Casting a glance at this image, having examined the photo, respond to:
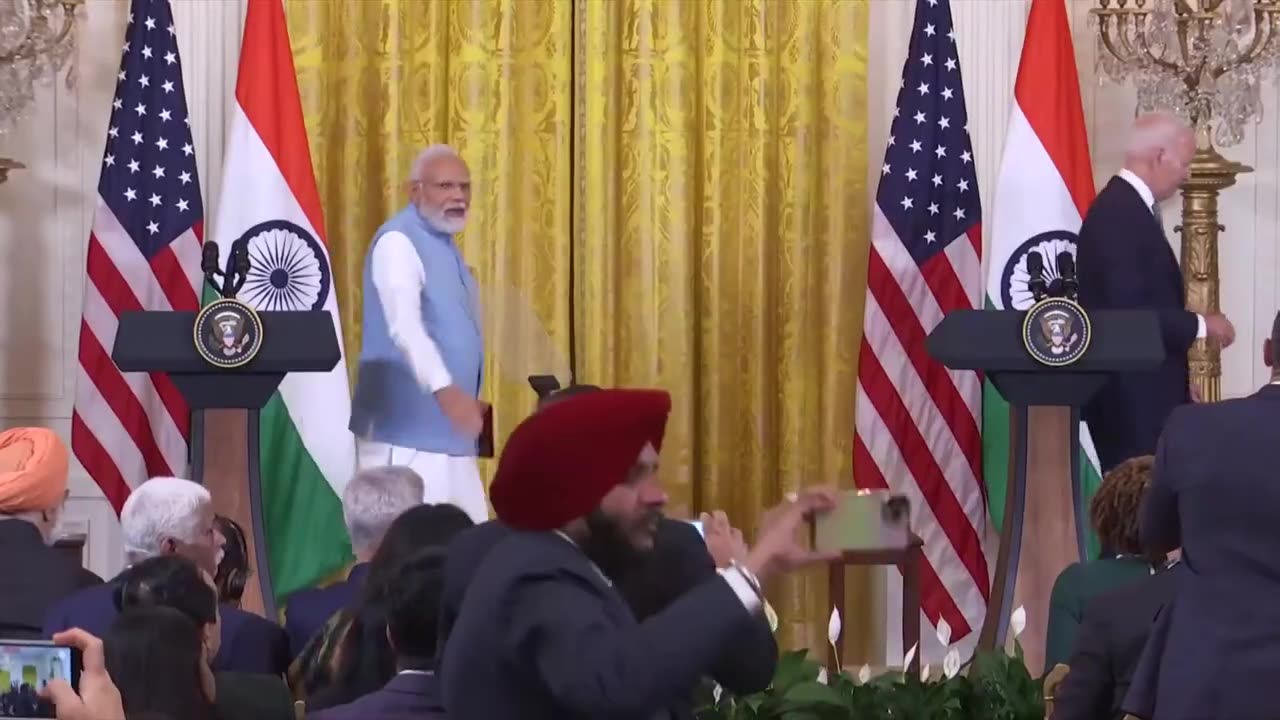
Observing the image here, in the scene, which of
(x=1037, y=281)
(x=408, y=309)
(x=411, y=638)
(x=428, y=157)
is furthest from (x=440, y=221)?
(x=411, y=638)

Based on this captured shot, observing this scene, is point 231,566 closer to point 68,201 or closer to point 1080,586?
point 1080,586

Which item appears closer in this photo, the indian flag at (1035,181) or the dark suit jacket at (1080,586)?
the dark suit jacket at (1080,586)

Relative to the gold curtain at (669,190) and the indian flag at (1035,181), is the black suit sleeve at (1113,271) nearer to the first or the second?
the indian flag at (1035,181)

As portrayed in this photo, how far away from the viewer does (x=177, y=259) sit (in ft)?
24.5

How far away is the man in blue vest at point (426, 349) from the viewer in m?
6.41

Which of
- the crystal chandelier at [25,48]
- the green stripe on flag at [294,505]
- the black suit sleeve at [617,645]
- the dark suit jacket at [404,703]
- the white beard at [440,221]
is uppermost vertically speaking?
the crystal chandelier at [25,48]

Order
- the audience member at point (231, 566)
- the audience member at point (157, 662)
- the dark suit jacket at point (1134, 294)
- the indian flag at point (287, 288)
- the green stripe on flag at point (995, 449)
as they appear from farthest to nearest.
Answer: the green stripe on flag at point (995, 449) → the indian flag at point (287, 288) → the dark suit jacket at point (1134, 294) → the audience member at point (231, 566) → the audience member at point (157, 662)

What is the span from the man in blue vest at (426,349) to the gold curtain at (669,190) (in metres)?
1.29

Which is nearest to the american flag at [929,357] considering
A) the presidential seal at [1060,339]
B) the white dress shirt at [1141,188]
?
the white dress shirt at [1141,188]

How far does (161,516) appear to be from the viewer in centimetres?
409

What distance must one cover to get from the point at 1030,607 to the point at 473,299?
2031 mm

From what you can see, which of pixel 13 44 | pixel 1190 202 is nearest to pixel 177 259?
pixel 13 44

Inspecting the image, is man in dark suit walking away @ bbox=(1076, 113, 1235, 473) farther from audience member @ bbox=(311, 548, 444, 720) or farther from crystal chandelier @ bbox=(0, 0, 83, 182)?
audience member @ bbox=(311, 548, 444, 720)

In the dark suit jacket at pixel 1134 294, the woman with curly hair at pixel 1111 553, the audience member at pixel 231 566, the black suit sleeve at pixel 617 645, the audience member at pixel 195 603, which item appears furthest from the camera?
the dark suit jacket at pixel 1134 294
